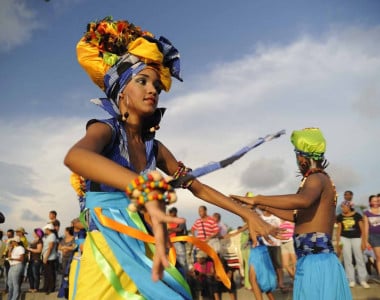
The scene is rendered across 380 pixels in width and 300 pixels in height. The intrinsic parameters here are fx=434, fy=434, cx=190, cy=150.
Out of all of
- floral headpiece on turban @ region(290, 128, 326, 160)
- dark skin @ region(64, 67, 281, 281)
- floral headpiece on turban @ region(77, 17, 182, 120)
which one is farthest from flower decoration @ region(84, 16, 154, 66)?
floral headpiece on turban @ region(290, 128, 326, 160)

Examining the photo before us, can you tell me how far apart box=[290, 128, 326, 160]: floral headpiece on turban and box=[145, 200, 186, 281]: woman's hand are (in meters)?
3.16

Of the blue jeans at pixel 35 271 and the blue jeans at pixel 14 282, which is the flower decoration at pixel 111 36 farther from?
the blue jeans at pixel 35 271

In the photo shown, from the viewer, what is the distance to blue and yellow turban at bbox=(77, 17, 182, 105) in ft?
7.80

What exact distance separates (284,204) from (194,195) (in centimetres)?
133

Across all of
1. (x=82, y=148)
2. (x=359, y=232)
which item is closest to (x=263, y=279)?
(x=359, y=232)

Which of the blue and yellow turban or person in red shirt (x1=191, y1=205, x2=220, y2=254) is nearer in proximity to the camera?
the blue and yellow turban

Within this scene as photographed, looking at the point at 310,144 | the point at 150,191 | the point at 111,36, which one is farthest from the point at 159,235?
the point at 310,144

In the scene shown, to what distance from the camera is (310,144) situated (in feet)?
13.9

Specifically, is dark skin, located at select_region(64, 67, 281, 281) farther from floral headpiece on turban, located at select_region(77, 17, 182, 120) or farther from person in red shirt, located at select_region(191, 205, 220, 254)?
person in red shirt, located at select_region(191, 205, 220, 254)

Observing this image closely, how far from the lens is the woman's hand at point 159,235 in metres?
1.30

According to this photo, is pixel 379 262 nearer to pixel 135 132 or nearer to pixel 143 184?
pixel 135 132

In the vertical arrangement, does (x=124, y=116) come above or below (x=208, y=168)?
above

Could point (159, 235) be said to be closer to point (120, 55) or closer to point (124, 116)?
point (124, 116)

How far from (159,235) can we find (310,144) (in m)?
3.20
